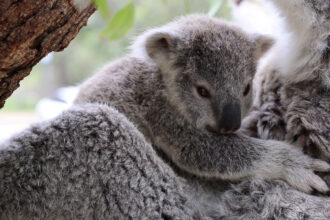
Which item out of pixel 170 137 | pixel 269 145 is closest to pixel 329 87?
pixel 269 145

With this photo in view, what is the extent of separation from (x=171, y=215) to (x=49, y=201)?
0.57 m

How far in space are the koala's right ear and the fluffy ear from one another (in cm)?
55

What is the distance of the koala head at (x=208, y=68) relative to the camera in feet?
8.59

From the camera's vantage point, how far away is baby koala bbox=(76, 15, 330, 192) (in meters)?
2.47

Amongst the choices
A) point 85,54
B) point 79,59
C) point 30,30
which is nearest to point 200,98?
point 30,30

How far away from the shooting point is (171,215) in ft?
6.96

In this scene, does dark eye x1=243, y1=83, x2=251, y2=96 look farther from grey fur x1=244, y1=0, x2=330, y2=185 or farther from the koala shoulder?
the koala shoulder

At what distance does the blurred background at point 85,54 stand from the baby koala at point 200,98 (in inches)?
11.4

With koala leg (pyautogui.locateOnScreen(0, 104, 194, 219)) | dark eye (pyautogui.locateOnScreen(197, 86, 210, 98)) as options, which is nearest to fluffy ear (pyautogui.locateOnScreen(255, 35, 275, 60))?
dark eye (pyautogui.locateOnScreen(197, 86, 210, 98))

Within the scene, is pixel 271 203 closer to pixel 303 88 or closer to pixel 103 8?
pixel 303 88

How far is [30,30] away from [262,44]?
1.75m

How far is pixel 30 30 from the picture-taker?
1.68 meters

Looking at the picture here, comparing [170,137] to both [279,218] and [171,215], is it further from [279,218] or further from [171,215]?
[279,218]

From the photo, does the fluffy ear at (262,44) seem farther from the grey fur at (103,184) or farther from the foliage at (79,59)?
the foliage at (79,59)
